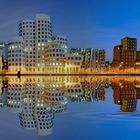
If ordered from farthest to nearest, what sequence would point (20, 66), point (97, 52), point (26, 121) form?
point (97, 52), point (20, 66), point (26, 121)

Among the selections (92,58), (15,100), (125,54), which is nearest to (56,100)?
(15,100)

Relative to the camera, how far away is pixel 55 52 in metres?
81.5

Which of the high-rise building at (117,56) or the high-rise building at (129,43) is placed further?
the high-rise building at (129,43)

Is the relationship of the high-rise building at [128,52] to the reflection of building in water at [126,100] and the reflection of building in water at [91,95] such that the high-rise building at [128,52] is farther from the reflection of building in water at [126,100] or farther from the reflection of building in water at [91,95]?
the reflection of building in water at [126,100]

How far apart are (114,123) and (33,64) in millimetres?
78923

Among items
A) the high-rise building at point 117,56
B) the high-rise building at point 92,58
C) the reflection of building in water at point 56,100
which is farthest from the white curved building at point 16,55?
the reflection of building in water at point 56,100

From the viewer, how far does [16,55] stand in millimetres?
83312

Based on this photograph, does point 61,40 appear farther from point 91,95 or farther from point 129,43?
point 91,95

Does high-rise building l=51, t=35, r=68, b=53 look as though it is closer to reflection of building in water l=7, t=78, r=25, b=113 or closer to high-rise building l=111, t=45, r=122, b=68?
high-rise building l=111, t=45, r=122, b=68

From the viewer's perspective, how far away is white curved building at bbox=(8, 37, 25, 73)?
267 feet

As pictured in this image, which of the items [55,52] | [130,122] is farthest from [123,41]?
[130,122]

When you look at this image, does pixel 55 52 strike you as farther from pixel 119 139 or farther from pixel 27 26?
pixel 119 139

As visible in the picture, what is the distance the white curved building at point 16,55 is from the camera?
267 feet

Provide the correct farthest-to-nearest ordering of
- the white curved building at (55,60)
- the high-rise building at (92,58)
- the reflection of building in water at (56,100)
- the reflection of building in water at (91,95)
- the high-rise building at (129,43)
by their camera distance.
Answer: the high-rise building at (129,43) → the high-rise building at (92,58) → the white curved building at (55,60) → the reflection of building in water at (91,95) → the reflection of building in water at (56,100)
